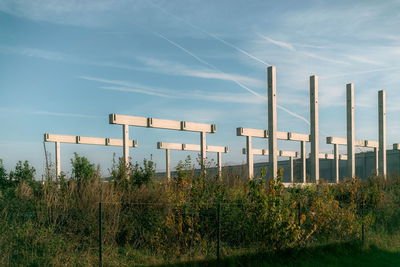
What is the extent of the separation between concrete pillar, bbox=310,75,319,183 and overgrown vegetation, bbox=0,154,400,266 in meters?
4.25

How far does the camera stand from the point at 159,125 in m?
16.6

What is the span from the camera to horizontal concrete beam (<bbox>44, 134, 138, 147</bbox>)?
20.9 meters

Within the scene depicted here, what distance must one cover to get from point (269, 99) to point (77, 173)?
6426 millimetres

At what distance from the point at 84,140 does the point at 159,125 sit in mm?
6910

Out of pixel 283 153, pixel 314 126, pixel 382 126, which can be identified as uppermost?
pixel 382 126

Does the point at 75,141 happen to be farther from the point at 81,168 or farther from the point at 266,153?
the point at 266,153

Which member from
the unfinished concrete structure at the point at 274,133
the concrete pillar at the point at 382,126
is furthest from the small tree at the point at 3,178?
the concrete pillar at the point at 382,126

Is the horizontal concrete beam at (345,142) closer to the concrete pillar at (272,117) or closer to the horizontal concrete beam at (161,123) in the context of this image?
the horizontal concrete beam at (161,123)

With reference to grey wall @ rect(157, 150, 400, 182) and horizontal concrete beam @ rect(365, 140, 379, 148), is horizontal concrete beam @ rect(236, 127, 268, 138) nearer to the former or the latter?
horizontal concrete beam @ rect(365, 140, 379, 148)

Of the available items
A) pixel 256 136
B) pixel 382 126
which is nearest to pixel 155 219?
pixel 256 136

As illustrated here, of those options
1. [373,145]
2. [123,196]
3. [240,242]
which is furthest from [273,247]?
[373,145]

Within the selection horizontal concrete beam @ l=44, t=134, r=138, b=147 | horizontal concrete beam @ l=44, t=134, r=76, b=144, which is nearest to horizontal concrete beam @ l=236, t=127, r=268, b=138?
horizontal concrete beam @ l=44, t=134, r=138, b=147

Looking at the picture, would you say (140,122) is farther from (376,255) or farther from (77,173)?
(376,255)

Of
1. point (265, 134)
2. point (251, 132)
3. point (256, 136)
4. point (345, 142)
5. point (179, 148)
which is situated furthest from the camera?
point (179, 148)
